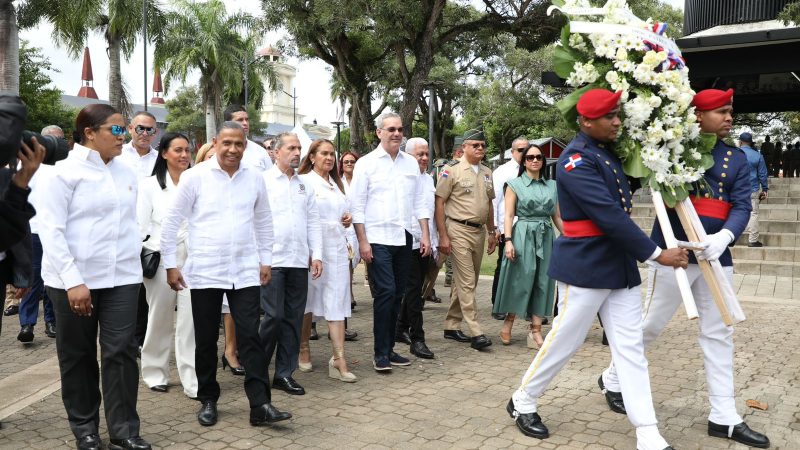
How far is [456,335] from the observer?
7.30 m

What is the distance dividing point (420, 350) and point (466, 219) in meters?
1.35

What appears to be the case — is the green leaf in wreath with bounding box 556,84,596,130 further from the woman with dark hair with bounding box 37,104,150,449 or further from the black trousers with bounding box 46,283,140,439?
the black trousers with bounding box 46,283,140,439

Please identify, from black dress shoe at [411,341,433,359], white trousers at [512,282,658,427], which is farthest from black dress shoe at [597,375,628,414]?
black dress shoe at [411,341,433,359]

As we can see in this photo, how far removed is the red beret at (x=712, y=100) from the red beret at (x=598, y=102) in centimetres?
81

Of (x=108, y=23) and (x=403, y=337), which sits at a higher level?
(x=108, y=23)

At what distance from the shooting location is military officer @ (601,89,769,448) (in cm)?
447

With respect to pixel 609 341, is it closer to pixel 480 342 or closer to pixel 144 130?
pixel 480 342

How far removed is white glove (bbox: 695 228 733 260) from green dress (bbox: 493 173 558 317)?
269 centimetres

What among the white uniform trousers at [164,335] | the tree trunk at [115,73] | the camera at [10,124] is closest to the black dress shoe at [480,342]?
the white uniform trousers at [164,335]

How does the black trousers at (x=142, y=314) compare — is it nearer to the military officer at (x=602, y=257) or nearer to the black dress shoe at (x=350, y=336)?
the black dress shoe at (x=350, y=336)

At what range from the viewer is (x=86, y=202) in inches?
161

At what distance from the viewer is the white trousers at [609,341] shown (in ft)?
13.4

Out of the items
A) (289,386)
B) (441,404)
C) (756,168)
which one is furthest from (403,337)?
(756,168)

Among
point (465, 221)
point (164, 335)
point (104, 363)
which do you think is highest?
point (465, 221)
